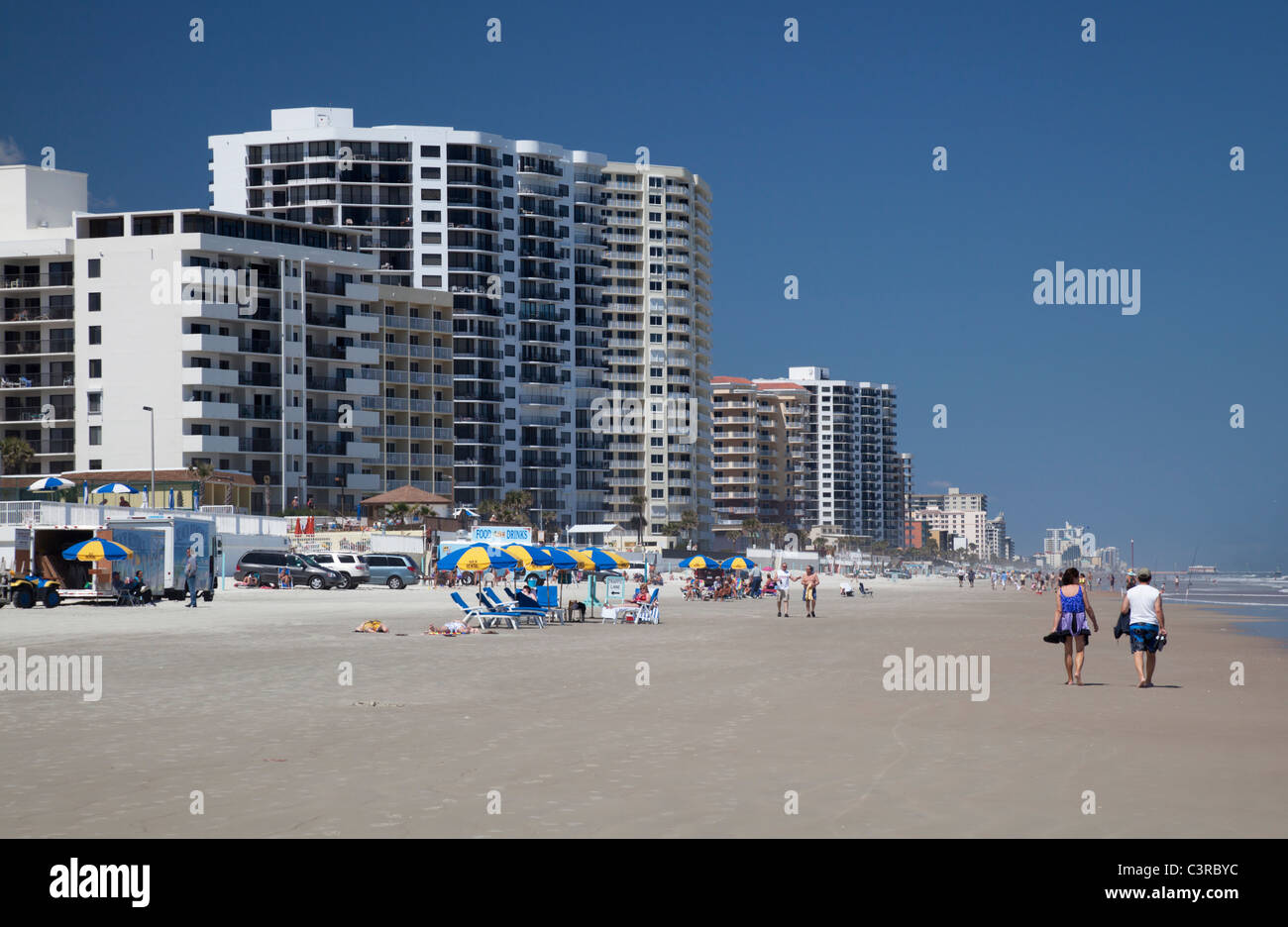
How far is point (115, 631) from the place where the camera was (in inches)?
1113

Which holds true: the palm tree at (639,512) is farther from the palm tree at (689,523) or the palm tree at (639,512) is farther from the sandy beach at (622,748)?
the sandy beach at (622,748)

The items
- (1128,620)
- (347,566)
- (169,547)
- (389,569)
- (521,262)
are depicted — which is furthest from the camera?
(521,262)

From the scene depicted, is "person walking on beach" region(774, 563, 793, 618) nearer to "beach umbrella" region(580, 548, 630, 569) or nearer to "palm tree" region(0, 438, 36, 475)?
"beach umbrella" region(580, 548, 630, 569)

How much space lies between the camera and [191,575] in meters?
40.2

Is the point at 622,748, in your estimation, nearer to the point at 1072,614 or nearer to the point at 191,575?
the point at 1072,614

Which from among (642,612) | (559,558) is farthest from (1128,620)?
(642,612)

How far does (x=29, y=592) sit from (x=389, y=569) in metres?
24.8

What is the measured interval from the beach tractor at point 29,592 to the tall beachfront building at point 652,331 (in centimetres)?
10150

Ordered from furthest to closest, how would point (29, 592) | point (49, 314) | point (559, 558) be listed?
1. point (49, 314)
2. point (29, 592)
3. point (559, 558)

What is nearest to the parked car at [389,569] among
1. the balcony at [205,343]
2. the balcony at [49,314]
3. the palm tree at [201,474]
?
the palm tree at [201,474]

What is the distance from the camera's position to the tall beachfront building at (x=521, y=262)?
117 meters

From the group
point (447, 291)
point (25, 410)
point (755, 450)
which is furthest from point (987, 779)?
point (755, 450)

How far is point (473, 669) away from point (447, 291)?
324ft
